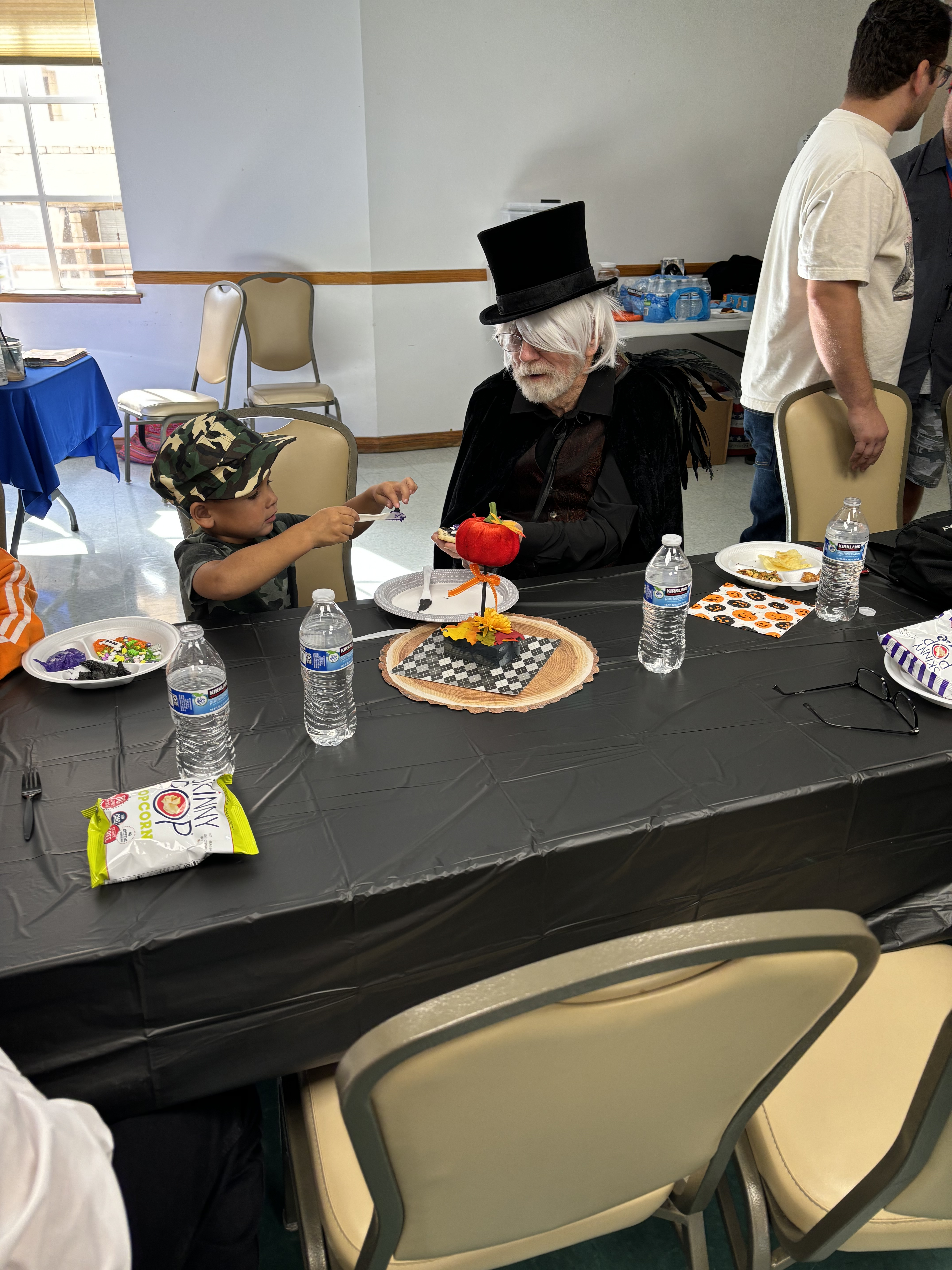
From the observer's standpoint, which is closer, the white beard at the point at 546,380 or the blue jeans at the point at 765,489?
the white beard at the point at 546,380

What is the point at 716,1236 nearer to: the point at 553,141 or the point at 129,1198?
the point at 129,1198

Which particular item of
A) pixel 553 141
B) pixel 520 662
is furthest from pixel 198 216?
pixel 520 662

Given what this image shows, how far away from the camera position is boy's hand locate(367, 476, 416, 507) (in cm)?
186

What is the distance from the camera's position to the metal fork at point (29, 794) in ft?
3.59

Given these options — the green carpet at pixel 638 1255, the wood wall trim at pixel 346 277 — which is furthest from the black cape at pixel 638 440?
the wood wall trim at pixel 346 277

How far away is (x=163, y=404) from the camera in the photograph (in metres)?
4.46

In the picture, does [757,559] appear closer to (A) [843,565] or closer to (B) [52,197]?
(A) [843,565]

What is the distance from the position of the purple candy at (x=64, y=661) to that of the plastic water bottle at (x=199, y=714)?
0.22 meters

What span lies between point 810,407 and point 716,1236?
192cm

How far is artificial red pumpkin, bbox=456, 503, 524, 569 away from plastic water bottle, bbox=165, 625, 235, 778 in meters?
0.43

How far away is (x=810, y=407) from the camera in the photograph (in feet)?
7.86

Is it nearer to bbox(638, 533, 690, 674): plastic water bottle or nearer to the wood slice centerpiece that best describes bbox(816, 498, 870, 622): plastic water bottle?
bbox(638, 533, 690, 674): plastic water bottle

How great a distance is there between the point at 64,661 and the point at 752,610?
4.03 ft

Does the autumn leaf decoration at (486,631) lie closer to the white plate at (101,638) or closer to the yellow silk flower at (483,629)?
the yellow silk flower at (483,629)
